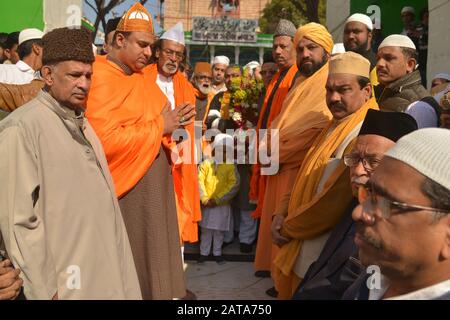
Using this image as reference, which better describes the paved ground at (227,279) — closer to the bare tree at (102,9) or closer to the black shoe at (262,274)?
the black shoe at (262,274)

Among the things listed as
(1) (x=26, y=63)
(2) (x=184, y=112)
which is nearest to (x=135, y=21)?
(2) (x=184, y=112)

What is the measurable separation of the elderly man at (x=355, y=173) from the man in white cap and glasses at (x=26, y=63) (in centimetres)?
349

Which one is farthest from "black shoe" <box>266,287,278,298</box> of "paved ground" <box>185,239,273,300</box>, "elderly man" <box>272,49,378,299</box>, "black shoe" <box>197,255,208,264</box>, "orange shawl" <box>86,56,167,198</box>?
"orange shawl" <box>86,56,167,198</box>

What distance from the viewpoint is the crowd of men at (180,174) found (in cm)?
146

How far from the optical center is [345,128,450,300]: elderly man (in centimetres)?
138

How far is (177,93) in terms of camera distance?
196 inches

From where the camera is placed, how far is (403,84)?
4352mm

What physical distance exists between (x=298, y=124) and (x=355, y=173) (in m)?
1.60

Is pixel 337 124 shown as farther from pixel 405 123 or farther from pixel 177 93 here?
pixel 177 93

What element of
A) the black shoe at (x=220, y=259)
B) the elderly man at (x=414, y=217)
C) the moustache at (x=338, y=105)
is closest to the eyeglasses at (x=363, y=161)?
the moustache at (x=338, y=105)

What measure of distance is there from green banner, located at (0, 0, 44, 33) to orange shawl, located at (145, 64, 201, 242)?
4724 millimetres

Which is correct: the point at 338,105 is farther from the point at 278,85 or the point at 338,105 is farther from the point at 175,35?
the point at 175,35
